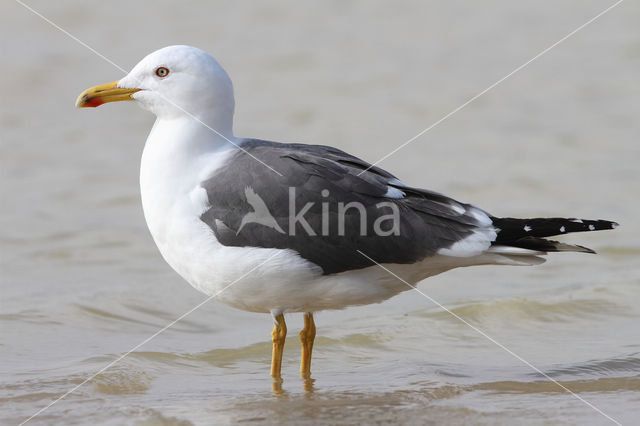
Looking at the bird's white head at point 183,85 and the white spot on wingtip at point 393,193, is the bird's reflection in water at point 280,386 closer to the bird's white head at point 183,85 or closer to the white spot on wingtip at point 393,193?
the white spot on wingtip at point 393,193

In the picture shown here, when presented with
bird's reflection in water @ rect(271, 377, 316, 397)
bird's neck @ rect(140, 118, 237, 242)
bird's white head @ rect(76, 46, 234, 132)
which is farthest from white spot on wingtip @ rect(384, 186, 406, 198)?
bird's reflection in water @ rect(271, 377, 316, 397)

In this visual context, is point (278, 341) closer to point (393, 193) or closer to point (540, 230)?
point (393, 193)

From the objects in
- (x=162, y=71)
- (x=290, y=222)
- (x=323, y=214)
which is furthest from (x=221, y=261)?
(x=162, y=71)

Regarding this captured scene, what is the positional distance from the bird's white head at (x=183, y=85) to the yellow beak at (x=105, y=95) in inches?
2.1

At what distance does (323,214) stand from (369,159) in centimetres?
634

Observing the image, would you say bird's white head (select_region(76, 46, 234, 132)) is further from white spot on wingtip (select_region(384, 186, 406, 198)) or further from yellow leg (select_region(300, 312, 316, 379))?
yellow leg (select_region(300, 312, 316, 379))

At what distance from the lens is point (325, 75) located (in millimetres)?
13523

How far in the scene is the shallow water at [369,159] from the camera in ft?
16.6

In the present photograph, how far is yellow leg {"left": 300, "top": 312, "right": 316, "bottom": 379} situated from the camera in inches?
213

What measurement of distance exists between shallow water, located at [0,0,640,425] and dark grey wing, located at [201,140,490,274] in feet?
2.69

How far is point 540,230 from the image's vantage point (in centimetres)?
477

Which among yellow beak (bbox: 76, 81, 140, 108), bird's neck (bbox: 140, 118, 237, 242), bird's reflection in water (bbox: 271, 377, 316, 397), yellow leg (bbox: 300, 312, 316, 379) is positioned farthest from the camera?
yellow leg (bbox: 300, 312, 316, 379)

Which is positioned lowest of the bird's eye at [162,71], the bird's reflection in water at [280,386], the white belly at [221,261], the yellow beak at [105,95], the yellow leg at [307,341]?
the bird's reflection in water at [280,386]

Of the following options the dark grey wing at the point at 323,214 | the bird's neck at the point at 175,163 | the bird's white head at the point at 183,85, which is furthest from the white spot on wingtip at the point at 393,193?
the bird's white head at the point at 183,85
